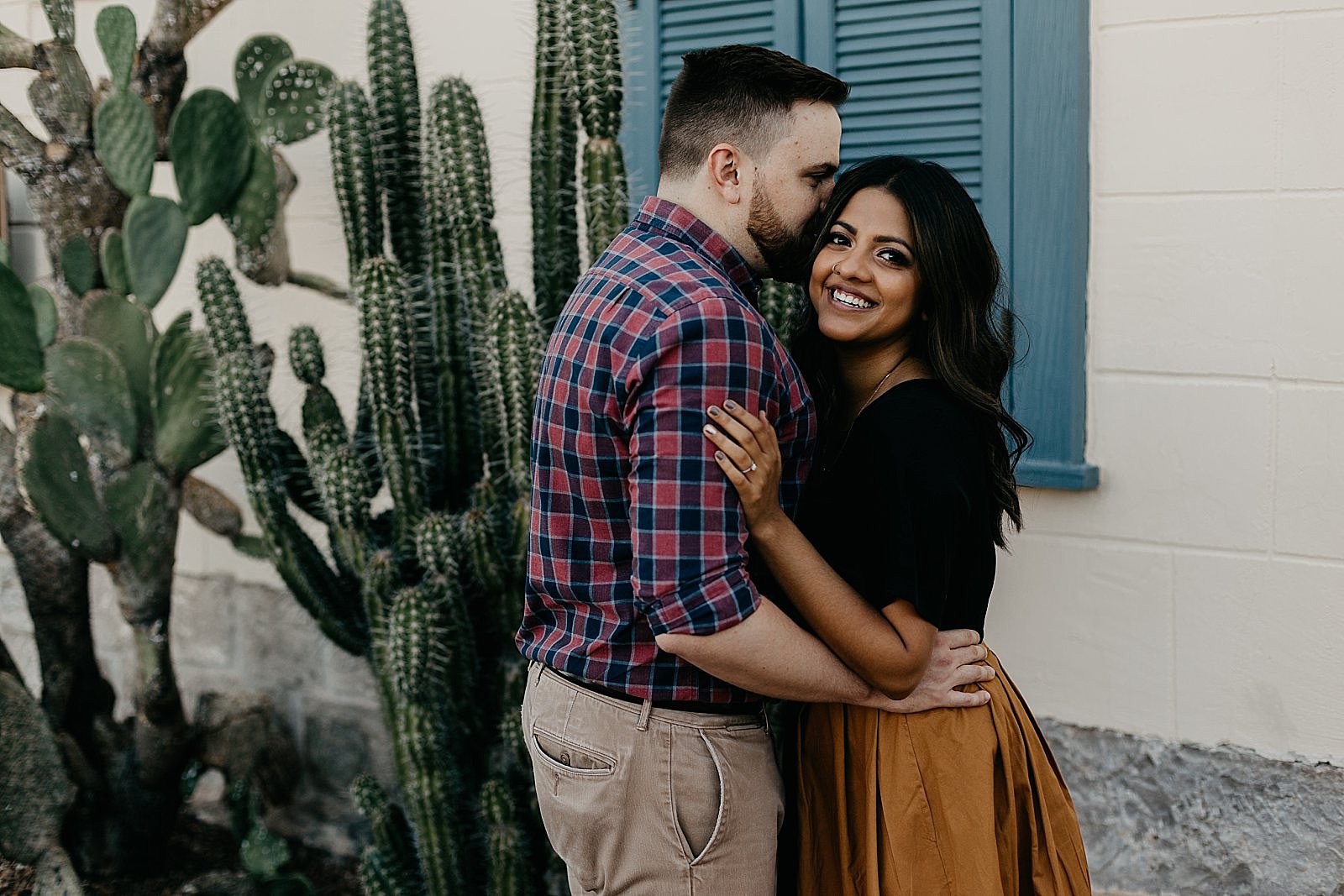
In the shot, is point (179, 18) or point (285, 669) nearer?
point (179, 18)

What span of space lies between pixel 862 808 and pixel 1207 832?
4.52 ft

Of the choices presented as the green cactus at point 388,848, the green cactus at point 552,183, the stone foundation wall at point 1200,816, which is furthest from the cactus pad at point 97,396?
the stone foundation wall at point 1200,816

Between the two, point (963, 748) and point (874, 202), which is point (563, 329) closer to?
point (874, 202)

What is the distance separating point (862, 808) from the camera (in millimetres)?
1969

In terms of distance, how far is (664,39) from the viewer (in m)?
3.30

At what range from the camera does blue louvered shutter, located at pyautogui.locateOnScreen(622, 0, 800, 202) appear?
10.3 feet

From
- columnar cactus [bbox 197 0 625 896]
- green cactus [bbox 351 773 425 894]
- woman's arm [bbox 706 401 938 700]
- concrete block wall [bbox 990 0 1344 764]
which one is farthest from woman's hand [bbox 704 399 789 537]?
green cactus [bbox 351 773 425 894]

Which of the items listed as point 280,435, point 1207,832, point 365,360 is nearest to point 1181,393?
point 1207,832

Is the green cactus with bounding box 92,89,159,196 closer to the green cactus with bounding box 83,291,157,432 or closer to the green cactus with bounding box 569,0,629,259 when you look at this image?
the green cactus with bounding box 83,291,157,432

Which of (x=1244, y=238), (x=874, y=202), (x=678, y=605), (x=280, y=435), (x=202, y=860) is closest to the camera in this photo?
(x=678, y=605)

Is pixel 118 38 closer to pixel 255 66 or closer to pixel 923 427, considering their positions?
pixel 255 66

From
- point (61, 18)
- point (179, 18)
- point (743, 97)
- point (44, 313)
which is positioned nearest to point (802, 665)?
point (743, 97)

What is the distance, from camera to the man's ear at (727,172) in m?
1.96

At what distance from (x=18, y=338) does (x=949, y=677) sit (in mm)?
2730
